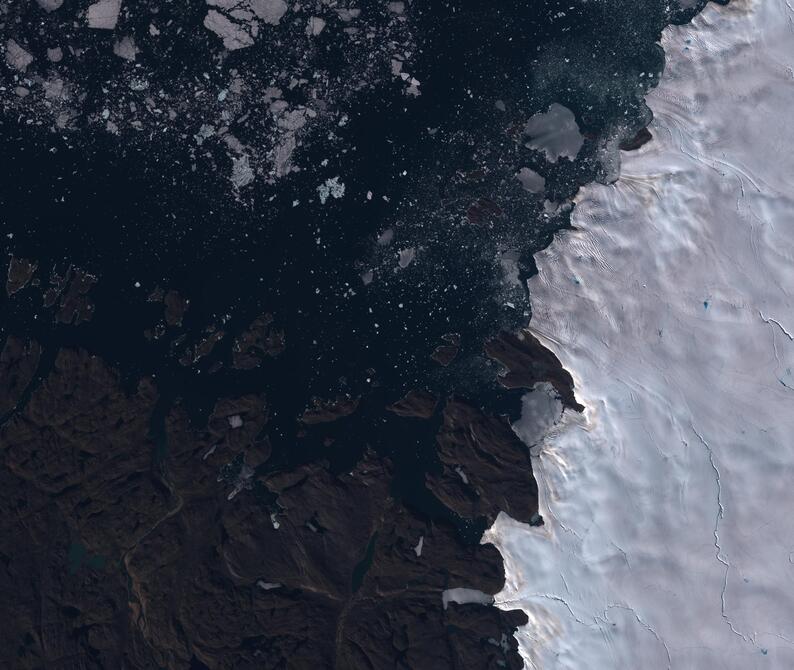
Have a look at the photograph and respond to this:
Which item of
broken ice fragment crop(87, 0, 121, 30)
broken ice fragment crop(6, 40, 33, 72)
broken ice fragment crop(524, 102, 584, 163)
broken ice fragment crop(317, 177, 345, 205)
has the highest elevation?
broken ice fragment crop(87, 0, 121, 30)

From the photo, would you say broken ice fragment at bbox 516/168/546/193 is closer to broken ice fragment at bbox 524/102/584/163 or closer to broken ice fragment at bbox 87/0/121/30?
broken ice fragment at bbox 524/102/584/163

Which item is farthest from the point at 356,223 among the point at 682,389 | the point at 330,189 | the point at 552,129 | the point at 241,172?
the point at 682,389

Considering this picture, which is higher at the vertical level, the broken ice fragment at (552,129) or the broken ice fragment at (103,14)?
the broken ice fragment at (103,14)

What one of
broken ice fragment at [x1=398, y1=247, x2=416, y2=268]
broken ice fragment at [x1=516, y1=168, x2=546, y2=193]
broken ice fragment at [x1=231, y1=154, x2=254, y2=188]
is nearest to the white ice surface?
broken ice fragment at [x1=516, y1=168, x2=546, y2=193]

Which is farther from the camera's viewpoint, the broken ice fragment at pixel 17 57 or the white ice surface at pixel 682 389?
the broken ice fragment at pixel 17 57

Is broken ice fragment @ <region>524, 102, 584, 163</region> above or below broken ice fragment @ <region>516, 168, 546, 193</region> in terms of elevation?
above

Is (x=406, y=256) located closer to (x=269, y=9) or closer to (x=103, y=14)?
(x=269, y=9)

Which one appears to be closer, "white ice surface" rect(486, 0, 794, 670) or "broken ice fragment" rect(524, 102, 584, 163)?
"white ice surface" rect(486, 0, 794, 670)

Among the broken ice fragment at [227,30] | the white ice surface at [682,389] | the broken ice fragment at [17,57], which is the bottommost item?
the white ice surface at [682,389]

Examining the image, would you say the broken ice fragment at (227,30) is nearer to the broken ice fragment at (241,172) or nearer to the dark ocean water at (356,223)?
the dark ocean water at (356,223)

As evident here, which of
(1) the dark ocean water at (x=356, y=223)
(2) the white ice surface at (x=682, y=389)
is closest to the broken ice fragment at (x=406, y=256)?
(1) the dark ocean water at (x=356, y=223)
